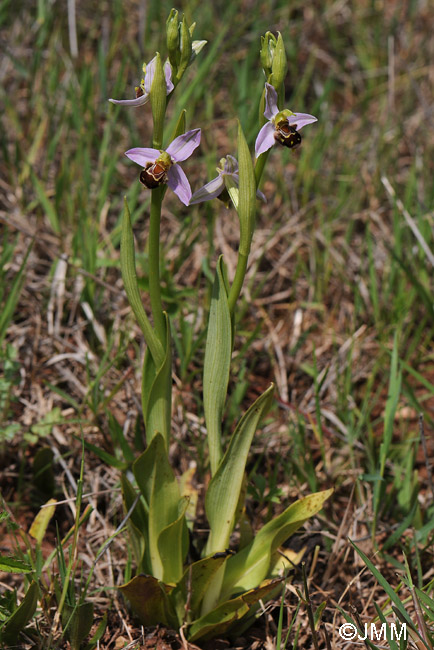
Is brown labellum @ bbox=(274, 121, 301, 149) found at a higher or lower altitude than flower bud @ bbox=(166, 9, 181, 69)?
lower

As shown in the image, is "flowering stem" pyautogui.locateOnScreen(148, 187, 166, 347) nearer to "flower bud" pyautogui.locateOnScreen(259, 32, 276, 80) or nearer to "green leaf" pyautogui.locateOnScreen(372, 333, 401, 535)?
"flower bud" pyautogui.locateOnScreen(259, 32, 276, 80)

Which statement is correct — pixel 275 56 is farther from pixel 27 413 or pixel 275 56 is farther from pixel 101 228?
pixel 101 228

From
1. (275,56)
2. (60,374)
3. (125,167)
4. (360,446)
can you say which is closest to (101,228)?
(125,167)

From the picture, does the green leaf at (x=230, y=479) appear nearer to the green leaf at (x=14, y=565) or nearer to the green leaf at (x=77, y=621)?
the green leaf at (x=77, y=621)

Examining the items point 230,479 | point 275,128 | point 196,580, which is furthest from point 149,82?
point 196,580

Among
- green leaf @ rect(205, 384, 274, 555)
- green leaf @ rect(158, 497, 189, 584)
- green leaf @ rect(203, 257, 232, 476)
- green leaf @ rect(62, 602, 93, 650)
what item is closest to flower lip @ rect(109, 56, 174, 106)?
green leaf @ rect(203, 257, 232, 476)

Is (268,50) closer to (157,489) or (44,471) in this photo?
(157,489)

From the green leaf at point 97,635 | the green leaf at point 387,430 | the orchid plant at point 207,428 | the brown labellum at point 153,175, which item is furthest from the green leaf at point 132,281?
the green leaf at point 387,430

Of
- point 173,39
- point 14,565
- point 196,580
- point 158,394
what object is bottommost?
point 196,580
